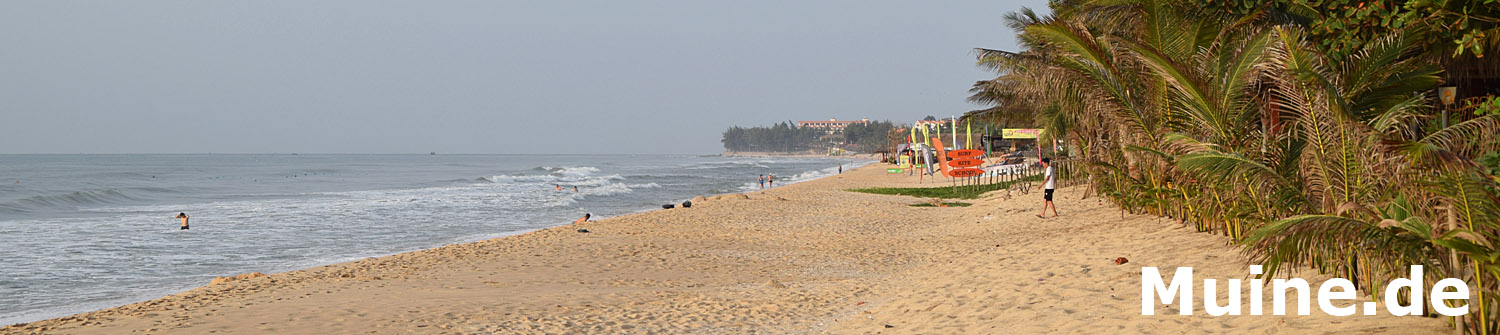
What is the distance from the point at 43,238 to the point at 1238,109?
64.2 ft

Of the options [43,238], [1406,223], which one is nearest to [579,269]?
[1406,223]

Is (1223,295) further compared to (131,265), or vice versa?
(131,265)

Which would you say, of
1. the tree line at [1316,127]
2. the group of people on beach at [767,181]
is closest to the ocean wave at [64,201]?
the group of people on beach at [767,181]

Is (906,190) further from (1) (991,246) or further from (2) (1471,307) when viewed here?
(2) (1471,307)

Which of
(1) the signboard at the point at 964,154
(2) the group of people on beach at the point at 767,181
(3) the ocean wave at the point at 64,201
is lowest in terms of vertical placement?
(2) the group of people on beach at the point at 767,181

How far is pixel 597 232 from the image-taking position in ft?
50.8

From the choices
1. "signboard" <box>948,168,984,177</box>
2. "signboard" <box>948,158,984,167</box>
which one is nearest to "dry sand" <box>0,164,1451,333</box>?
"signboard" <box>948,158,984,167</box>

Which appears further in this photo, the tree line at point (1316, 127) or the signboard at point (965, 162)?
the signboard at point (965, 162)

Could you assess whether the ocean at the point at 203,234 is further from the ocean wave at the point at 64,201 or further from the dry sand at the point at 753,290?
the dry sand at the point at 753,290

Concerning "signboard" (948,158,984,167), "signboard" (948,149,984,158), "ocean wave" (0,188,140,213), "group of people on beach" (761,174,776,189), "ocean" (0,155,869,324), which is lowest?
"group of people on beach" (761,174,776,189)

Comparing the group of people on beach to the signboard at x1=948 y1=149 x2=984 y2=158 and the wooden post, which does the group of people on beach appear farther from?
the wooden post

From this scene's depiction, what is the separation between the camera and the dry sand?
664cm

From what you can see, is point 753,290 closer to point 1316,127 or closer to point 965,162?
point 1316,127

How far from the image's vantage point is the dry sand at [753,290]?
21.8ft
